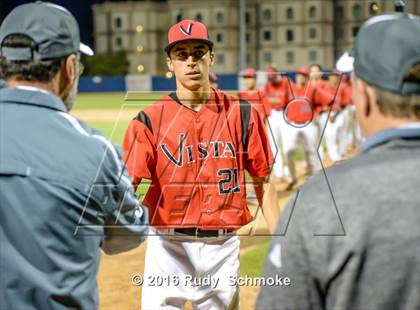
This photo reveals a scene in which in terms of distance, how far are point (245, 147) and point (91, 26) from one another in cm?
10953

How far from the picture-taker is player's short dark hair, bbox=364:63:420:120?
1.93m

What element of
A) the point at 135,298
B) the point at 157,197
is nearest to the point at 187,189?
the point at 157,197

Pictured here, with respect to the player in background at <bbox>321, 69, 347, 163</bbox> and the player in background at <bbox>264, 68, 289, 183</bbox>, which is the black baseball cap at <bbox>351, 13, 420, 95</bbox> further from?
the player in background at <bbox>321, 69, 347, 163</bbox>

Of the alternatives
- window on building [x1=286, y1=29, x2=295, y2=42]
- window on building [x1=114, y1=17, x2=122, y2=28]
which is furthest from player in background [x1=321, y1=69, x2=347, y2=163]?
window on building [x1=114, y1=17, x2=122, y2=28]

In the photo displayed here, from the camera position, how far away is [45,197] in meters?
2.42

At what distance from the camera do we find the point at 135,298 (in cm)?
688

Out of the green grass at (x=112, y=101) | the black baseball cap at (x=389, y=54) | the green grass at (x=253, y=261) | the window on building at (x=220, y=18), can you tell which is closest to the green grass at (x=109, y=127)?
the green grass at (x=112, y=101)

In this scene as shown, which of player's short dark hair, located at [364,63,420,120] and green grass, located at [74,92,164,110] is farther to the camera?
green grass, located at [74,92,164,110]

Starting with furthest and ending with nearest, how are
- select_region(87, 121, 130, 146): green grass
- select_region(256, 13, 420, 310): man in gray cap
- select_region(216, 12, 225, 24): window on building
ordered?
select_region(216, 12, 225, 24): window on building < select_region(87, 121, 130, 146): green grass < select_region(256, 13, 420, 310): man in gray cap

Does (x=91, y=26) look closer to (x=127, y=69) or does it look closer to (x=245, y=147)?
(x=127, y=69)

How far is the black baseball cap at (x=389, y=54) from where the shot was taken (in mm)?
1928

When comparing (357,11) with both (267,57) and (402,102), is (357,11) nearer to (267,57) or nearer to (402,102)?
(267,57)

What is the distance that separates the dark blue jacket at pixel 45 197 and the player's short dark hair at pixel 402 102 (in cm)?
107

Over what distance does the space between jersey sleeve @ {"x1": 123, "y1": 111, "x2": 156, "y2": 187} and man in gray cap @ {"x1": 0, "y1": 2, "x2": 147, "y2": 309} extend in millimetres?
1540
